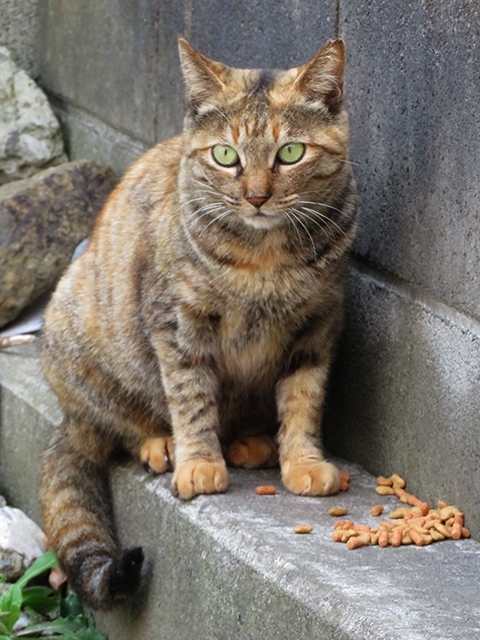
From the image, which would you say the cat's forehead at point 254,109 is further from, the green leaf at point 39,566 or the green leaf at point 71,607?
the green leaf at point 71,607

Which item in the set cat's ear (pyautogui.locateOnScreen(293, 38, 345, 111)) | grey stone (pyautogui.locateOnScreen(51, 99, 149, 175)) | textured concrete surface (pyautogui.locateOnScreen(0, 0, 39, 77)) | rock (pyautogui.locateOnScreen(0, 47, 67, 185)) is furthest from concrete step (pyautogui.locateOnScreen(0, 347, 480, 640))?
textured concrete surface (pyautogui.locateOnScreen(0, 0, 39, 77))

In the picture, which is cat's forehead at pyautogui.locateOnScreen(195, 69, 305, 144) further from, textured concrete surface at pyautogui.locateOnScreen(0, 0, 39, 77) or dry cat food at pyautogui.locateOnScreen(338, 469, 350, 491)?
textured concrete surface at pyautogui.locateOnScreen(0, 0, 39, 77)

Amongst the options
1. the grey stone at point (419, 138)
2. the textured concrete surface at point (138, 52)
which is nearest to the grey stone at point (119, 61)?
the textured concrete surface at point (138, 52)

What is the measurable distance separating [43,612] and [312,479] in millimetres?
1369

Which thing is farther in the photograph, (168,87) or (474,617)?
A: (168,87)

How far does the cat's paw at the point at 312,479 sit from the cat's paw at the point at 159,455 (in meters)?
0.45

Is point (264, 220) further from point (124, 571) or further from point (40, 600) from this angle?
point (40, 600)

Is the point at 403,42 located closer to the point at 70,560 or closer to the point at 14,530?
the point at 70,560

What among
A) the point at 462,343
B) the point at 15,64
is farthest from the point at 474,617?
the point at 15,64

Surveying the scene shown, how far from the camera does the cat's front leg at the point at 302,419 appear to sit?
347cm

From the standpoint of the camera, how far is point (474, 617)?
8.47ft

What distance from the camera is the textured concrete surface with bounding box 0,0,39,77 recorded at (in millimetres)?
6699

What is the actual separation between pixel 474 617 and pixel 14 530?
229 cm

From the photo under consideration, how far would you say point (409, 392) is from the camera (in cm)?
347
